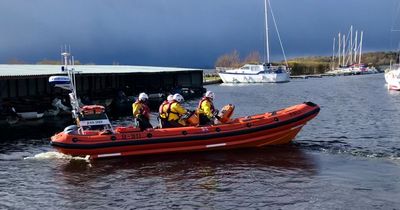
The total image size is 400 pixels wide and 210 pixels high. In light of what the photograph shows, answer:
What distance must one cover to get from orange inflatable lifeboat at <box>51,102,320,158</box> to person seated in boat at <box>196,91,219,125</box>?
0.37m

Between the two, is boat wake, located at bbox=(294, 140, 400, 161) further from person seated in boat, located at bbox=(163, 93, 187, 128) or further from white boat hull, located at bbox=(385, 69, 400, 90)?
white boat hull, located at bbox=(385, 69, 400, 90)

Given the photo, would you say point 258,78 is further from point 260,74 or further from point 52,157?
point 52,157

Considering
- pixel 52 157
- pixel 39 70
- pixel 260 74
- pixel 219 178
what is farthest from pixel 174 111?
pixel 260 74

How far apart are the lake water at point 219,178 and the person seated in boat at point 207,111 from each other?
3.56ft

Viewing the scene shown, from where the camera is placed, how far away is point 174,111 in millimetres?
16062

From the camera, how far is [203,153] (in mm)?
16109

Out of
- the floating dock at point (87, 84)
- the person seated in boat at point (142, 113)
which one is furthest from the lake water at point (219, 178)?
the floating dock at point (87, 84)

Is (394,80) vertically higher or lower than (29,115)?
higher

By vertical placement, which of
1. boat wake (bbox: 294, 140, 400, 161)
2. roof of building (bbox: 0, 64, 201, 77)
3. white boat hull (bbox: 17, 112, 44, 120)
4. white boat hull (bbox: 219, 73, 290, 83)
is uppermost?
roof of building (bbox: 0, 64, 201, 77)

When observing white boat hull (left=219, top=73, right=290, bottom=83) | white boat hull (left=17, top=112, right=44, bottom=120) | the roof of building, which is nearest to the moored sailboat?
white boat hull (left=219, top=73, right=290, bottom=83)

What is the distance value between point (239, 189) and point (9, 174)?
21.1ft

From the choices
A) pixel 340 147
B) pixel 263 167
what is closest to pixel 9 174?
pixel 263 167

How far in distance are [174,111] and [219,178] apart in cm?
355

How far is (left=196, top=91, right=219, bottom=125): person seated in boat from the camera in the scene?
16.4 m
